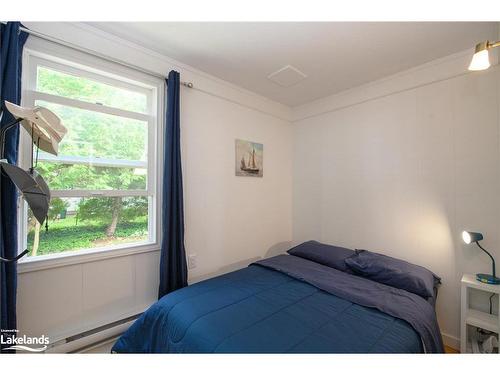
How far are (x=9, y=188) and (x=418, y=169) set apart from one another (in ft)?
10.5

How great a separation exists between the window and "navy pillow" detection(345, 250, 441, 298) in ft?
6.36

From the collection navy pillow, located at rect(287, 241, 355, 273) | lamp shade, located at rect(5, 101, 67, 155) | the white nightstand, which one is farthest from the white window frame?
the white nightstand

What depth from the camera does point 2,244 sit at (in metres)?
1.28

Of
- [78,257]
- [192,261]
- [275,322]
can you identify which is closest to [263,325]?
[275,322]

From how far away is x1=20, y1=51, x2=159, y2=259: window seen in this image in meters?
1.60

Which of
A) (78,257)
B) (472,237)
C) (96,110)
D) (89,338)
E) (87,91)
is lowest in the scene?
(89,338)

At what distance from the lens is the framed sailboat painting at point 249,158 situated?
267 centimetres

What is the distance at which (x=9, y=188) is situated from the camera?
1326mm

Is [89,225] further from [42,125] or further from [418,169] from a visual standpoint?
[418,169]

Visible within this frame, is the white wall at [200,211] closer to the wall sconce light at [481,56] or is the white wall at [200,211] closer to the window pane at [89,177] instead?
the window pane at [89,177]

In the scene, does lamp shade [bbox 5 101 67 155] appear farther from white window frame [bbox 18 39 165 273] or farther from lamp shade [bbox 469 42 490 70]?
lamp shade [bbox 469 42 490 70]

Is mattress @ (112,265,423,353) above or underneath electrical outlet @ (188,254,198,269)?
underneath

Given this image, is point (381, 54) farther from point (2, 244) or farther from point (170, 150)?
point (2, 244)
